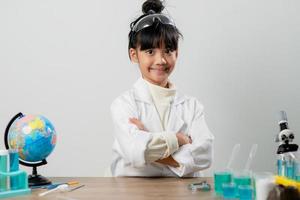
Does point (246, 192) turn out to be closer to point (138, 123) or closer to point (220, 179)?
point (220, 179)

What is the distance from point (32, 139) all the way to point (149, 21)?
3.00 ft

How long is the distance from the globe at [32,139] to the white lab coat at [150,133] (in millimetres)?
375

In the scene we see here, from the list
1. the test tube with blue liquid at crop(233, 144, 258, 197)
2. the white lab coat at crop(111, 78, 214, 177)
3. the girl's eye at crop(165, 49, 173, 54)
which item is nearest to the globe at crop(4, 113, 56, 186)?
the white lab coat at crop(111, 78, 214, 177)

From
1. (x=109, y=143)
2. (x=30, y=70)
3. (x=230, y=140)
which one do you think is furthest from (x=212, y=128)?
(x=30, y=70)

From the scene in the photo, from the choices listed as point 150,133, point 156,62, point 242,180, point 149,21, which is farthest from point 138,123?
point 242,180

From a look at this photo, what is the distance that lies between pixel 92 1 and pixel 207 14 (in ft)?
2.55

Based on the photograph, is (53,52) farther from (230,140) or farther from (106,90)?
(230,140)

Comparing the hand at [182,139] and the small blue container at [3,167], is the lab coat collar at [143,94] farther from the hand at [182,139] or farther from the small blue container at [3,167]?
the small blue container at [3,167]

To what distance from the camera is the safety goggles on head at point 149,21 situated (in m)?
2.66

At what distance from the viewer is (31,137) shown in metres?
2.19

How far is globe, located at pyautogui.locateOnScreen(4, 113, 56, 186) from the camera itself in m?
2.20

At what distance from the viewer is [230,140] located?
3.18 m

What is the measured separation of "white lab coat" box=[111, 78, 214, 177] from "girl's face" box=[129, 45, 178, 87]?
7 centimetres

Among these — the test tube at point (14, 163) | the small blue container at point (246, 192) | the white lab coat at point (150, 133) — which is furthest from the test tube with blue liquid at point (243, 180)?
the test tube at point (14, 163)
